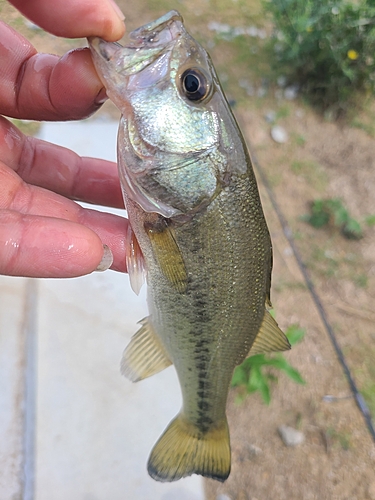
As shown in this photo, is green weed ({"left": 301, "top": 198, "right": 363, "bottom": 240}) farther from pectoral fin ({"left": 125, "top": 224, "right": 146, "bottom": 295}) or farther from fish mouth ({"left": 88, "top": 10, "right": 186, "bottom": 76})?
fish mouth ({"left": 88, "top": 10, "right": 186, "bottom": 76})

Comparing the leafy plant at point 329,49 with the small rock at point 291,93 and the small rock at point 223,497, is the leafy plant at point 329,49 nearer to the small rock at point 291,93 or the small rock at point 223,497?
the small rock at point 291,93

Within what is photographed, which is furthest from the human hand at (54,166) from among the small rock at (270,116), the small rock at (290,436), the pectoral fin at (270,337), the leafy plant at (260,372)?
the small rock at (270,116)

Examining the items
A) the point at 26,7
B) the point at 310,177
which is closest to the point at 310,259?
the point at 310,177

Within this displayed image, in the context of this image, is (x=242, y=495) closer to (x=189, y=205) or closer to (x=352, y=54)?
(x=189, y=205)

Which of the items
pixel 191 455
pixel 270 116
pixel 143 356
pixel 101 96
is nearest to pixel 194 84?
pixel 101 96

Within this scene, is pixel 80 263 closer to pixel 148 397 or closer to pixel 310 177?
pixel 148 397

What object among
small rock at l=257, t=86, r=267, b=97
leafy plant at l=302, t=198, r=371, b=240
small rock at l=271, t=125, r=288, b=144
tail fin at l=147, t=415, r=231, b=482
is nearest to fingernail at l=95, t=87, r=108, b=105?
tail fin at l=147, t=415, r=231, b=482

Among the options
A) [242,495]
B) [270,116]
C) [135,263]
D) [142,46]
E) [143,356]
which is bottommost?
[242,495]
